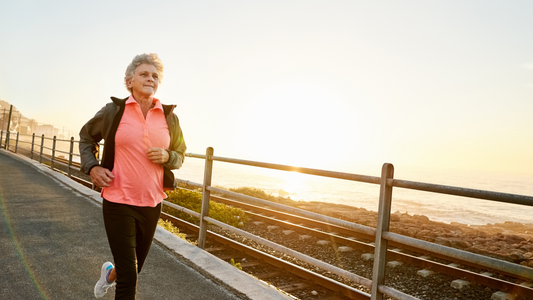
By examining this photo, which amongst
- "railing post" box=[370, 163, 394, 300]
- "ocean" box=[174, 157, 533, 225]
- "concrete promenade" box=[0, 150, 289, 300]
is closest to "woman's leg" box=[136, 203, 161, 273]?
"concrete promenade" box=[0, 150, 289, 300]

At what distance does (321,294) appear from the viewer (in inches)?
191

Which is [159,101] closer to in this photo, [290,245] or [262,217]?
[290,245]

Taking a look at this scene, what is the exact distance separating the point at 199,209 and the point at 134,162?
7320 millimetres

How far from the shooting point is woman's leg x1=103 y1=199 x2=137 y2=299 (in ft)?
8.20

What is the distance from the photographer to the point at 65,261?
167 inches

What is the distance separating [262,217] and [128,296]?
7.67 metres

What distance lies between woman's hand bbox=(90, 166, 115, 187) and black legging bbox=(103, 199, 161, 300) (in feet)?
0.48

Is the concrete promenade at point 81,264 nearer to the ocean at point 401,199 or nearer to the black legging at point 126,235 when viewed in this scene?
the black legging at point 126,235

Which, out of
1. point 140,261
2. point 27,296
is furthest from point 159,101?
point 27,296

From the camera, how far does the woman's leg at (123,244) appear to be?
2.50 metres

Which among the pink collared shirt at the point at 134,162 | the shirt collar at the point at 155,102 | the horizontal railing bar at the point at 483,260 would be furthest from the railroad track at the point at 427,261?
the shirt collar at the point at 155,102

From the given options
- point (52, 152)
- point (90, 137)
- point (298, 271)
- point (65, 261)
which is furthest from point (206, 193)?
point (52, 152)

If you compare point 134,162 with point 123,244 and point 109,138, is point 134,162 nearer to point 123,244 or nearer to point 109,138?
point 109,138

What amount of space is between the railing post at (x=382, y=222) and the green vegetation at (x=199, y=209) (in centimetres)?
599
